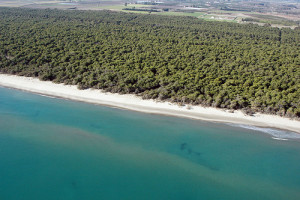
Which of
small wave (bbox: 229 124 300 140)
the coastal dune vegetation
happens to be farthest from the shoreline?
the coastal dune vegetation

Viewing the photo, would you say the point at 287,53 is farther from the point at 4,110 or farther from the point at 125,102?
the point at 4,110

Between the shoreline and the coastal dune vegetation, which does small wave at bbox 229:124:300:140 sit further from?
the coastal dune vegetation

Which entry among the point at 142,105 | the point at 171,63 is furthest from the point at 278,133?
the point at 171,63

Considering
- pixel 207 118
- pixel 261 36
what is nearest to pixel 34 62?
pixel 207 118

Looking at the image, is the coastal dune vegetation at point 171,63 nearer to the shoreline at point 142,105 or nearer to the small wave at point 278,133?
the shoreline at point 142,105

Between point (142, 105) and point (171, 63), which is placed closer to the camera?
point (142, 105)

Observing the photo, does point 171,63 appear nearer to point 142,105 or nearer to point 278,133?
point 142,105
